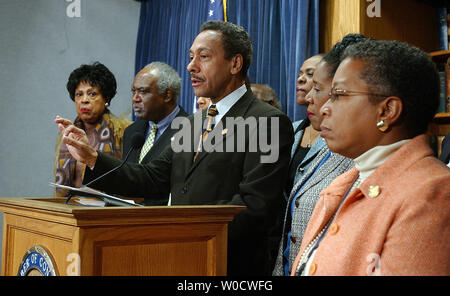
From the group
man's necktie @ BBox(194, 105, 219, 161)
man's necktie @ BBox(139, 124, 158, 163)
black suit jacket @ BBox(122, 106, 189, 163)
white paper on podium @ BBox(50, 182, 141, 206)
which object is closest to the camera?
white paper on podium @ BBox(50, 182, 141, 206)

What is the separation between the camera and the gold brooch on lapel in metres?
1.15

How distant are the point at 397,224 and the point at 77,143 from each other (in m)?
1.26

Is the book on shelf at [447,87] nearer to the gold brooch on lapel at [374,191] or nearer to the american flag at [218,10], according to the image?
the american flag at [218,10]

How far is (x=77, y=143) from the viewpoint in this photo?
6.18ft

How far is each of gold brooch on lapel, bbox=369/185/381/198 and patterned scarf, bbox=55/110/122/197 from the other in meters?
2.48

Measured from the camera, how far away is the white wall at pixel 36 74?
4.41m

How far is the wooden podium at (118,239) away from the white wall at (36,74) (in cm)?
306

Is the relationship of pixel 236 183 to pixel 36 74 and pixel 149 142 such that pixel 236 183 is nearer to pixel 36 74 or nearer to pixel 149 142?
pixel 149 142

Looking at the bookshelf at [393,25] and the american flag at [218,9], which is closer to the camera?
the bookshelf at [393,25]

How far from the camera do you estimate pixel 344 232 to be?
116 centimetres

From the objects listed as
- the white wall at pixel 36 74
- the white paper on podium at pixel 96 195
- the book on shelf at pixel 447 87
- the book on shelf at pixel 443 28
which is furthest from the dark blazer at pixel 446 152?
the white wall at pixel 36 74

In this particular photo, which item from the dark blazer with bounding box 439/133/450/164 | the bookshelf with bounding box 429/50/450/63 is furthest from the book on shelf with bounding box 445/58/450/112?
the dark blazer with bounding box 439/133/450/164

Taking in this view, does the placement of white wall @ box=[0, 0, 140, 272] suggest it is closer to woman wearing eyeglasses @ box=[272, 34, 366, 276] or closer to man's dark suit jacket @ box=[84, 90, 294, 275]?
man's dark suit jacket @ box=[84, 90, 294, 275]
